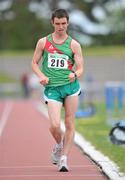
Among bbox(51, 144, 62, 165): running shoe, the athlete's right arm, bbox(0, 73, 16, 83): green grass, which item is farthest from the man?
bbox(0, 73, 16, 83): green grass

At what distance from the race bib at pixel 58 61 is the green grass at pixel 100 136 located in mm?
1809

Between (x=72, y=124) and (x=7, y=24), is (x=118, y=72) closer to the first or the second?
(x=7, y=24)

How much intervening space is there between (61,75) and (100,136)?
7.63 m

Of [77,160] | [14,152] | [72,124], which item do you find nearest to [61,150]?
[72,124]

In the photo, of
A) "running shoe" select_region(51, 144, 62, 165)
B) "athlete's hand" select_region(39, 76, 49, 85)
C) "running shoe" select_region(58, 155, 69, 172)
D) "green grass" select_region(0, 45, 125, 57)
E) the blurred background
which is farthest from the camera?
"green grass" select_region(0, 45, 125, 57)

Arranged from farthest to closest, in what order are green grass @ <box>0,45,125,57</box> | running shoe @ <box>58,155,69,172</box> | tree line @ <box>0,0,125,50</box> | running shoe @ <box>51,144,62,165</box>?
tree line @ <box>0,0,125,50</box>
green grass @ <box>0,45,125,57</box>
running shoe @ <box>51,144,62,165</box>
running shoe @ <box>58,155,69,172</box>

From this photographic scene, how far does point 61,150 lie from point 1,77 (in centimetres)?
5761

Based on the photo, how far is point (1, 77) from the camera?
70.0 meters

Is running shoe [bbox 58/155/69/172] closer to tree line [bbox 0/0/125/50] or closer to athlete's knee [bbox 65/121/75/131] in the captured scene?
athlete's knee [bbox 65/121/75/131]

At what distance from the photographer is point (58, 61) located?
12.2 meters

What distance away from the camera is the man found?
1227 cm

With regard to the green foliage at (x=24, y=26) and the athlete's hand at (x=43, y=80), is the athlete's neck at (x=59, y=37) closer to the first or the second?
the athlete's hand at (x=43, y=80)

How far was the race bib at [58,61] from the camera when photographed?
12254 mm

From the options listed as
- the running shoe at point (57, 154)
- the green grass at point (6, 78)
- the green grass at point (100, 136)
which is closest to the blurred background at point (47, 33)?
the green grass at point (6, 78)
